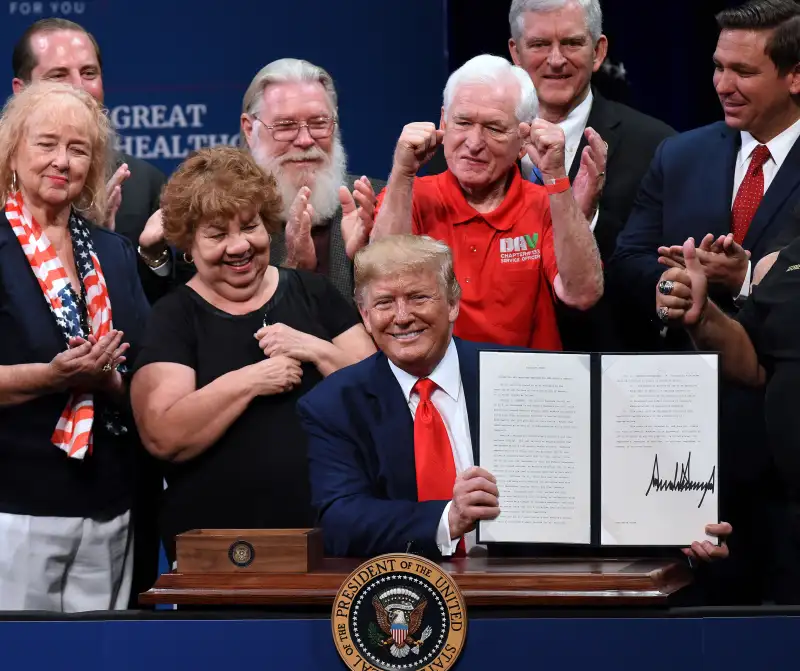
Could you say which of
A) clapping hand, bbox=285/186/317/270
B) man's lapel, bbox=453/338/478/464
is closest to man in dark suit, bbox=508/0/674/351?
clapping hand, bbox=285/186/317/270

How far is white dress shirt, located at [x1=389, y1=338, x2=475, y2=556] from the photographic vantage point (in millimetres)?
2904

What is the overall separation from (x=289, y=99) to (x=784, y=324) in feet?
5.04

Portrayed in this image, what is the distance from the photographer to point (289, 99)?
390 centimetres

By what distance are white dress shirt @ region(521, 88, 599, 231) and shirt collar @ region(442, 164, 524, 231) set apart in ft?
1.15

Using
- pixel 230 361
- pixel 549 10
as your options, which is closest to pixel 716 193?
pixel 549 10

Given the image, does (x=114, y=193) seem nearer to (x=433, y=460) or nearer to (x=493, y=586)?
(x=433, y=460)

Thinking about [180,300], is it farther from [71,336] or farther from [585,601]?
[585,601]

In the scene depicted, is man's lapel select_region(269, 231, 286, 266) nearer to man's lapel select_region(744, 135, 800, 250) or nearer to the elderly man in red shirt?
the elderly man in red shirt

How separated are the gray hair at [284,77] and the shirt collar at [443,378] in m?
1.23

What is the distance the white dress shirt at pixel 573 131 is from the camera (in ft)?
12.8

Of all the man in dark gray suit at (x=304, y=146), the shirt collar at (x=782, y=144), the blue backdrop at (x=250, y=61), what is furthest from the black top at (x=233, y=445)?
the blue backdrop at (x=250, y=61)

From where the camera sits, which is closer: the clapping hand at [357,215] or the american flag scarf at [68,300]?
the american flag scarf at [68,300]

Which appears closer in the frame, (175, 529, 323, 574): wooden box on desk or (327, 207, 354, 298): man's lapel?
(175, 529, 323, 574): wooden box on desk
